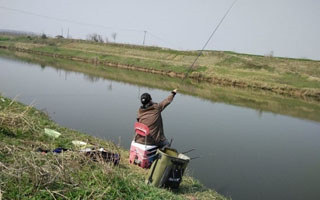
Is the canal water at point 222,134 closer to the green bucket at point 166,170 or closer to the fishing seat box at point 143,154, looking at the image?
the fishing seat box at point 143,154

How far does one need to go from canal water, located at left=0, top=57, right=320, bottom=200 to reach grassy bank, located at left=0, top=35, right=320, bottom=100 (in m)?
13.5

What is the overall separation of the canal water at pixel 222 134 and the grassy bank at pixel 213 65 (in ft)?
44.2

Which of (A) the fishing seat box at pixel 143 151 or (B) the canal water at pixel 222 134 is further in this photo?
(B) the canal water at pixel 222 134

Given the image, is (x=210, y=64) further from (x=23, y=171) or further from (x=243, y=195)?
(x=23, y=171)

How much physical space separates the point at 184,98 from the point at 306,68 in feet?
77.5

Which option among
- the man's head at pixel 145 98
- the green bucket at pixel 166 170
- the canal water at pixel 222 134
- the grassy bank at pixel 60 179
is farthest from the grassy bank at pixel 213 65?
the grassy bank at pixel 60 179

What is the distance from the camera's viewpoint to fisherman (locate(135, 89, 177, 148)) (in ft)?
18.2

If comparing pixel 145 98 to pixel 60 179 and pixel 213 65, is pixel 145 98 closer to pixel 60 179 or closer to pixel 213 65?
pixel 60 179

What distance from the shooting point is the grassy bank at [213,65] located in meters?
31.1

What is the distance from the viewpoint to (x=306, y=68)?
1475 inches

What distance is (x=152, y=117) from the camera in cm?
555


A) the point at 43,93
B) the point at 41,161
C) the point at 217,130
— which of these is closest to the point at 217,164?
the point at 217,130

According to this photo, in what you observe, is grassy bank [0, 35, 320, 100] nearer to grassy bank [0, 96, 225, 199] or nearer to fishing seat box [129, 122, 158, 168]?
fishing seat box [129, 122, 158, 168]

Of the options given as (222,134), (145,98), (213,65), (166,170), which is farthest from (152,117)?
(213,65)
